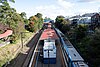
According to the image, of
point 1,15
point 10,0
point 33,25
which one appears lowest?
point 33,25

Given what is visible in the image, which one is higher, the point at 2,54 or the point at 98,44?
the point at 98,44

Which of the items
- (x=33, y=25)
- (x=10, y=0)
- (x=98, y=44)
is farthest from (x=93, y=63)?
(x=33, y=25)

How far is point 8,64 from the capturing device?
982 inches

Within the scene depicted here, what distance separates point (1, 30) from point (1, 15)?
3.17m

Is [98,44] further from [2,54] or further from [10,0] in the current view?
[10,0]

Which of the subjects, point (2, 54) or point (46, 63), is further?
point (2, 54)

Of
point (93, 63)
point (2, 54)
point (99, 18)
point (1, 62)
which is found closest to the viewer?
point (93, 63)

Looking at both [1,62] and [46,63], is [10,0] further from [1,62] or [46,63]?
[46,63]

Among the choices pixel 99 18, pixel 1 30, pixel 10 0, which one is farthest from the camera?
pixel 99 18

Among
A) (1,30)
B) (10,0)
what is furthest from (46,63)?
(10,0)

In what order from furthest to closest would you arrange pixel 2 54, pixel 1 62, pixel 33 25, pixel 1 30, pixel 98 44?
pixel 33 25
pixel 1 30
pixel 2 54
pixel 1 62
pixel 98 44

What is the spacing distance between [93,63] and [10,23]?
81.9 feet

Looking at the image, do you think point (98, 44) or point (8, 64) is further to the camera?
point (8, 64)

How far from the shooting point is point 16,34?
43.2 meters
